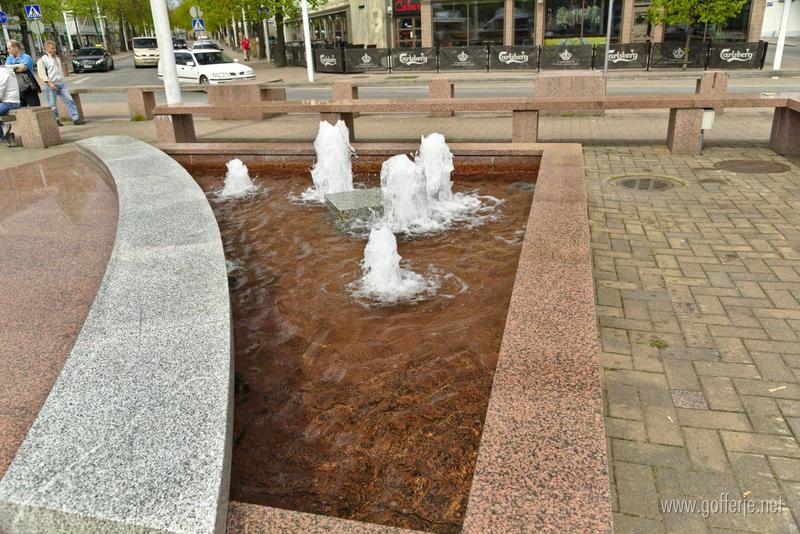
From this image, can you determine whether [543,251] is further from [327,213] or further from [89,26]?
[89,26]

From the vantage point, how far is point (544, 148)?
858cm

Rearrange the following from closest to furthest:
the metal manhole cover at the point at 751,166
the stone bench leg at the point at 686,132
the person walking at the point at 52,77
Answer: the metal manhole cover at the point at 751,166
the stone bench leg at the point at 686,132
the person walking at the point at 52,77

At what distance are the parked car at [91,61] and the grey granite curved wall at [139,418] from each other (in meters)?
42.6

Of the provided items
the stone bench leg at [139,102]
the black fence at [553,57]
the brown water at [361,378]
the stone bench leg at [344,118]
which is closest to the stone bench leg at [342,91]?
the stone bench leg at [344,118]

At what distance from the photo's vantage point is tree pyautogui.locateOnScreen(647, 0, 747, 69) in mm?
23391

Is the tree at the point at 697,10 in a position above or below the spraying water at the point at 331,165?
above

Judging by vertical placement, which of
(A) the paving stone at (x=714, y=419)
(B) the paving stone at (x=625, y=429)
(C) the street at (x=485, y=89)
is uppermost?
(C) the street at (x=485, y=89)

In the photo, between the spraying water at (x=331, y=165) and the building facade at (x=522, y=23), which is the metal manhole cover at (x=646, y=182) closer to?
the spraying water at (x=331, y=165)

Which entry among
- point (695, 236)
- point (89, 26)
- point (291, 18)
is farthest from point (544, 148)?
point (89, 26)

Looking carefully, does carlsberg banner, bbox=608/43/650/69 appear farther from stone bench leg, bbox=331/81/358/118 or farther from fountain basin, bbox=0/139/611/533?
fountain basin, bbox=0/139/611/533

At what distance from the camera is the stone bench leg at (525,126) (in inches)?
398

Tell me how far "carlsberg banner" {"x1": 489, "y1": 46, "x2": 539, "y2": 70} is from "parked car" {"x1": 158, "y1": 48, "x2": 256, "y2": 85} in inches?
406

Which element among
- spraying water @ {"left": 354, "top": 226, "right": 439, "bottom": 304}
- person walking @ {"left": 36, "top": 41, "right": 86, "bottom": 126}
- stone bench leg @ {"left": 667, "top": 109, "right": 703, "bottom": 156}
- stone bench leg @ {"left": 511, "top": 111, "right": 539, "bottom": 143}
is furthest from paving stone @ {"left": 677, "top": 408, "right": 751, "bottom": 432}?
person walking @ {"left": 36, "top": 41, "right": 86, "bottom": 126}

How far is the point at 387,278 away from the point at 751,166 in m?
6.22
